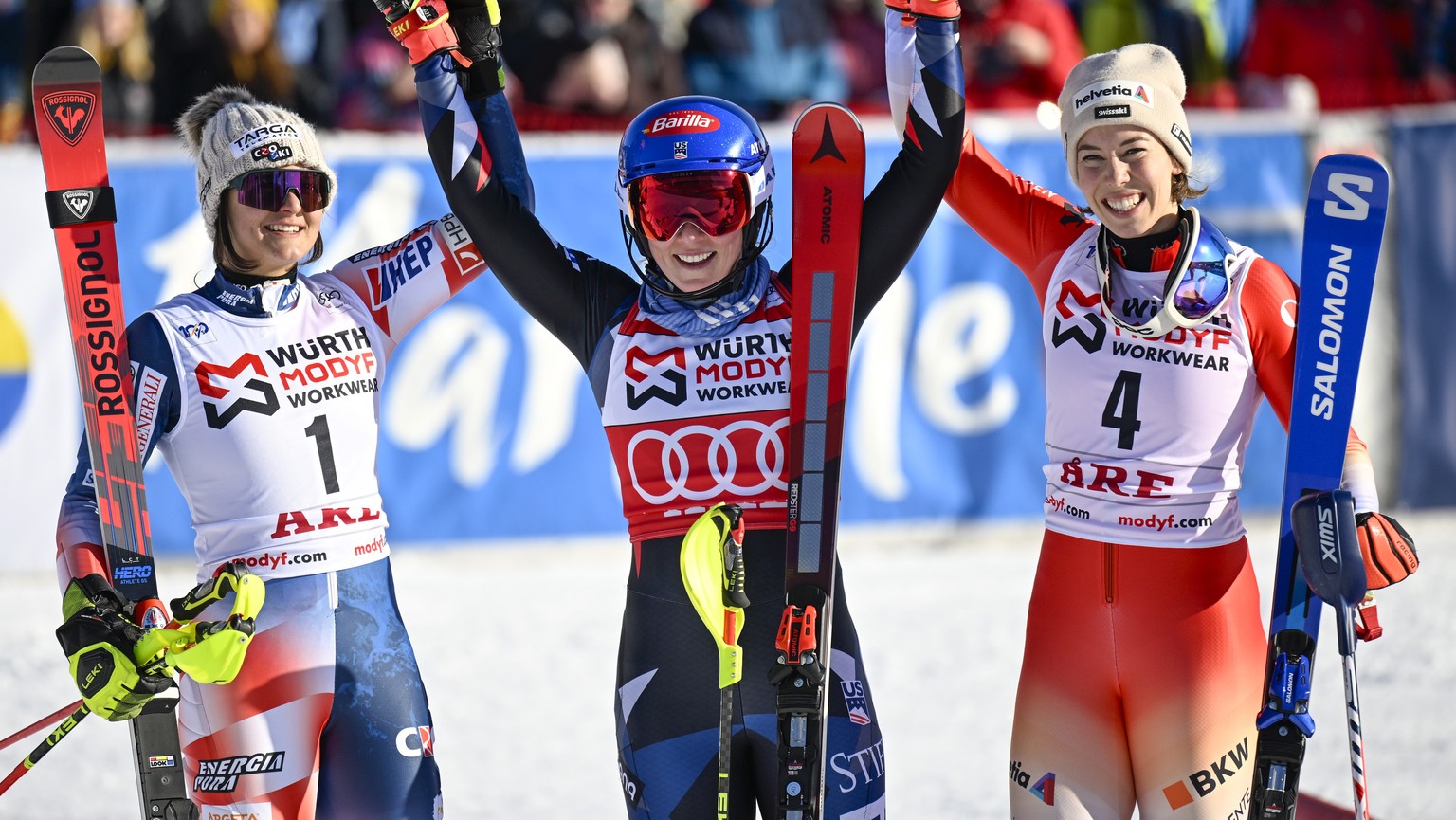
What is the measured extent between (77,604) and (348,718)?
A: 2.10ft

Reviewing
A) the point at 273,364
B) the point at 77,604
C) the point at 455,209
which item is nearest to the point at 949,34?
the point at 455,209

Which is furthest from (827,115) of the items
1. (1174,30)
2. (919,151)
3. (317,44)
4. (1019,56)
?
(317,44)

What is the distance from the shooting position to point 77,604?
3504 millimetres

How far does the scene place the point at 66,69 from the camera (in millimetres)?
3850

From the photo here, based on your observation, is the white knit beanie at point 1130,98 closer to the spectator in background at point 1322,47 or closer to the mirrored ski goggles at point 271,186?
the mirrored ski goggles at point 271,186

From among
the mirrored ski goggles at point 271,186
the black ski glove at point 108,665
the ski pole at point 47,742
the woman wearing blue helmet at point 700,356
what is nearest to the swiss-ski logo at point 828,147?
the woman wearing blue helmet at point 700,356

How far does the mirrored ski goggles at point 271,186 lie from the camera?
368 cm

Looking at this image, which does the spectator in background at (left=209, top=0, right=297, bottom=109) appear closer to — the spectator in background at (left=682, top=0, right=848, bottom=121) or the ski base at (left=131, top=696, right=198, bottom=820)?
the spectator in background at (left=682, top=0, right=848, bottom=121)

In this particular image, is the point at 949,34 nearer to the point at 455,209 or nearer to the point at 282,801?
the point at 455,209

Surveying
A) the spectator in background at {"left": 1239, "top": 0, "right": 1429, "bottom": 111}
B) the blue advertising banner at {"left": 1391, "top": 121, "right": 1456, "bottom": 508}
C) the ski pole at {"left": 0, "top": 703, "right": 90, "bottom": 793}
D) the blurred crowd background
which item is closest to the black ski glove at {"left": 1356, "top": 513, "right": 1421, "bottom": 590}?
the ski pole at {"left": 0, "top": 703, "right": 90, "bottom": 793}

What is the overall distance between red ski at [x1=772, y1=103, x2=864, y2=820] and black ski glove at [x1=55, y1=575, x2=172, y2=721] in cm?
137

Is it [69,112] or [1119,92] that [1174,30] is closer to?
[1119,92]

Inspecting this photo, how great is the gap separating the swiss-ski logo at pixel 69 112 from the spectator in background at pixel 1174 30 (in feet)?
23.0

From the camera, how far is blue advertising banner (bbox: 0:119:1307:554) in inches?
311
